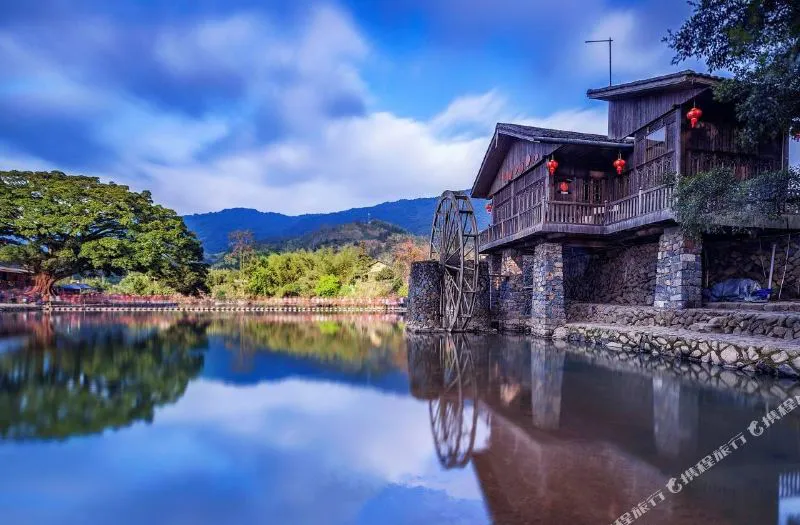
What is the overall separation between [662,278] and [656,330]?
153cm

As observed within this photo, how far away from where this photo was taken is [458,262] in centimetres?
1577

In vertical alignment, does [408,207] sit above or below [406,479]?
above

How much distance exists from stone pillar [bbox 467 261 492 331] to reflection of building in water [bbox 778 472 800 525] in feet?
39.5

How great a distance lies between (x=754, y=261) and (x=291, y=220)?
145369 mm

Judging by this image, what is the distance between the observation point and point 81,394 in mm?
6688

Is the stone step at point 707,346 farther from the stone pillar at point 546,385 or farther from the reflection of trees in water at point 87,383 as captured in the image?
the reflection of trees in water at point 87,383

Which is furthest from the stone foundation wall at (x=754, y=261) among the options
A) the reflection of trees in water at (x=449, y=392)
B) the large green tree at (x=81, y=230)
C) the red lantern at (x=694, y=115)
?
the large green tree at (x=81, y=230)

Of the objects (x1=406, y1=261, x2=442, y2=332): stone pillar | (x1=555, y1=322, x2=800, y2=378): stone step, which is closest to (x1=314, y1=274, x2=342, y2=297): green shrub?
(x1=406, y1=261, x2=442, y2=332): stone pillar

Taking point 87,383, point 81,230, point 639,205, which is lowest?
point 87,383

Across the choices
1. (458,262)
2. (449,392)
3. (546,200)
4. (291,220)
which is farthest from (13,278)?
(291,220)

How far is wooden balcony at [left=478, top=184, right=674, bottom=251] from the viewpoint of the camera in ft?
34.2

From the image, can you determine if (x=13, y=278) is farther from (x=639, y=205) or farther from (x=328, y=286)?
(x=639, y=205)

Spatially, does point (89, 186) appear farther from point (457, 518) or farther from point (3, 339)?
point (457, 518)

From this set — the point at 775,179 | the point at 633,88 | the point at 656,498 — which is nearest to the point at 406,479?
the point at 656,498
